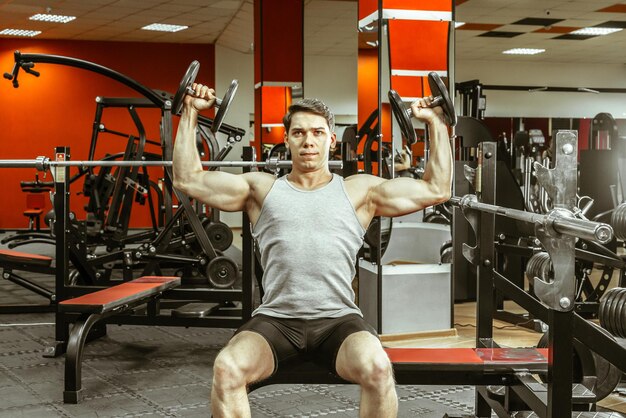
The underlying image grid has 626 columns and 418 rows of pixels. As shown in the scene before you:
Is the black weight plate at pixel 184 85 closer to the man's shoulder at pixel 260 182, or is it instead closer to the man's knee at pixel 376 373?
the man's shoulder at pixel 260 182

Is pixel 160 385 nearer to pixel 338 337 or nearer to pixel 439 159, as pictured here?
pixel 338 337

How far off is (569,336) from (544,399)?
276 mm

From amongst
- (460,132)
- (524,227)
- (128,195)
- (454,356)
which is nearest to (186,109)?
(454,356)

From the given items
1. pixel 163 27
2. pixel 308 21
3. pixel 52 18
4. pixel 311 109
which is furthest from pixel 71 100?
pixel 311 109

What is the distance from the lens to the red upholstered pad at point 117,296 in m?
3.15

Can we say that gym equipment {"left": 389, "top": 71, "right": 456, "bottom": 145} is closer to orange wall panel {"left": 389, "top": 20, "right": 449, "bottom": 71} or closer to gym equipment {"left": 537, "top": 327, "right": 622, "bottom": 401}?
gym equipment {"left": 537, "top": 327, "right": 622, "bottom": 401}

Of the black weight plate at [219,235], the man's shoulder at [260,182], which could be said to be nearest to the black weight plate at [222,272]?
the black weight plate at [219,235]

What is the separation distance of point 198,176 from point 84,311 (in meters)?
1.19

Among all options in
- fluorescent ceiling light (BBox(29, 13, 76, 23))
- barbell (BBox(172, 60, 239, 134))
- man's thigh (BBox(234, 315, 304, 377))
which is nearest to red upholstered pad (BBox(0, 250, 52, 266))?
barbell (BBox(172, 60, 239, 134))

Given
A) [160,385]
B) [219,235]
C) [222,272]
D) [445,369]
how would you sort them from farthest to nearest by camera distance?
[219,235]
[222,272]
[160,385]
[445,369]

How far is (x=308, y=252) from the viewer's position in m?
2.18

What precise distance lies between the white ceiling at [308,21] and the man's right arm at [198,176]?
7668mm

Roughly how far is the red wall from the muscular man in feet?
32.7

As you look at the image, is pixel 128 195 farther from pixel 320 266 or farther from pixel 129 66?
pixel 129 66
